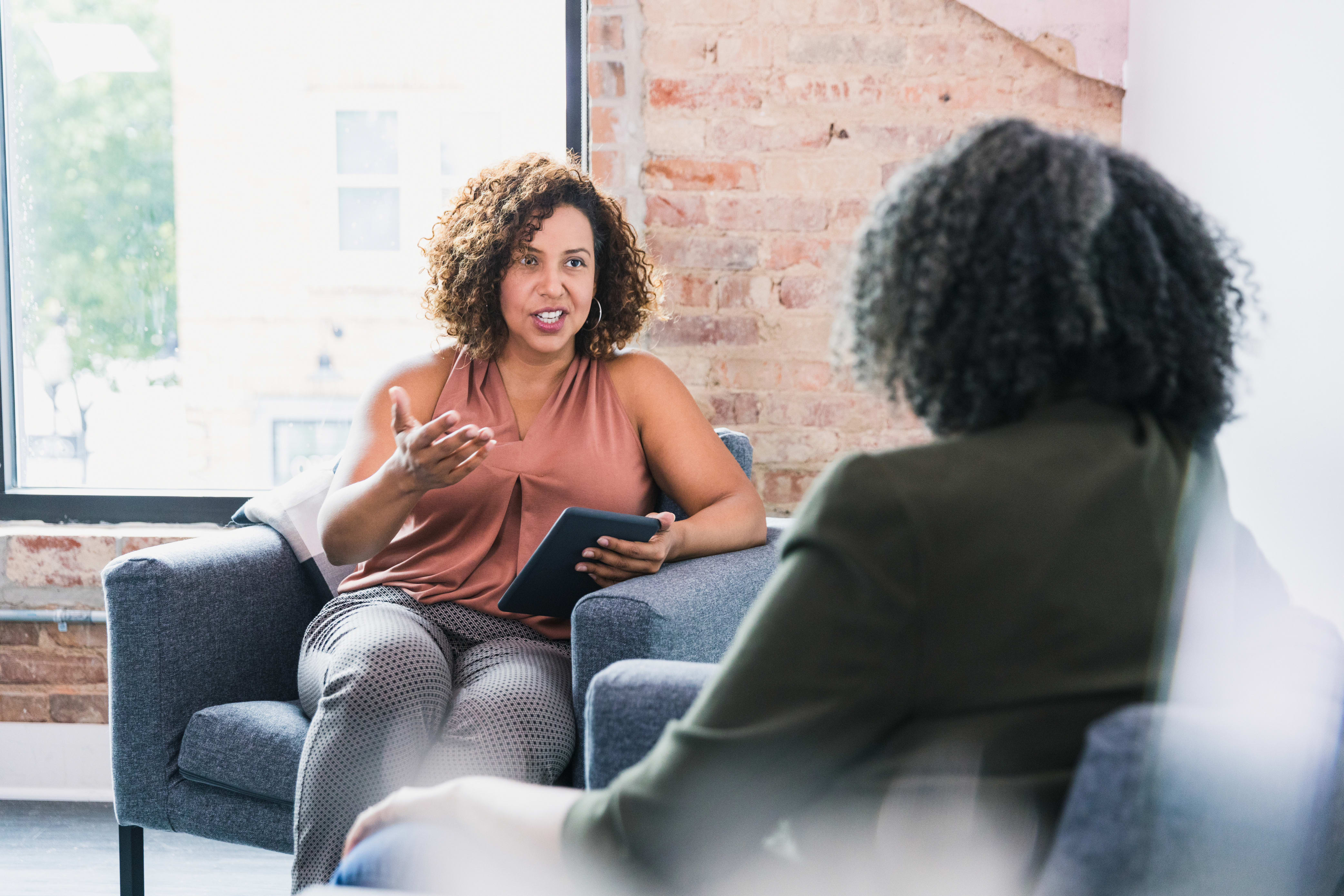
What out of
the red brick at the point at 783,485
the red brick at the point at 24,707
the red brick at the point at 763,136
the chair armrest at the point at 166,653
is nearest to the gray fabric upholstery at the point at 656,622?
the chair armrest at the point at 166,653

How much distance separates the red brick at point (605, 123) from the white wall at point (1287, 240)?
1139mm

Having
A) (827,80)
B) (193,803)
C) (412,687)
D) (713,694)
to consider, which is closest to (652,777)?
(713,694)

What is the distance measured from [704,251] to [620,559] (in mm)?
981

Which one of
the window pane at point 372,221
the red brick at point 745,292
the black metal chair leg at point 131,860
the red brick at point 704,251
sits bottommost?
the black metal chair leg at point 131,860

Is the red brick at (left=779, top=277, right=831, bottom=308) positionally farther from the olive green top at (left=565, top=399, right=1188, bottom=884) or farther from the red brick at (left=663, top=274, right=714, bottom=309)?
the olive green top at (left=565, top=399, right=1188, bottom=884)

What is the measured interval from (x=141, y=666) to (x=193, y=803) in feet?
0.72

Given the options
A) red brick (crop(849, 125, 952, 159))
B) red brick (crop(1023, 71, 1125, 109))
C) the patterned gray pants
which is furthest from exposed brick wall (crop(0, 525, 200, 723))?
red brick (crop(1023, 71, 1125, 109))

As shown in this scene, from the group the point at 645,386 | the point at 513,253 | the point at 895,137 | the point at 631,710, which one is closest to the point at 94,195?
the point at 513,253

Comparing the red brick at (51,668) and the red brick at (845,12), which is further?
the red brick at (51,668)

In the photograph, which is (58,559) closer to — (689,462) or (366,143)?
(366,143)

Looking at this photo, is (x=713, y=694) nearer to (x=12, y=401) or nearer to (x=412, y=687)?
(x=412, y=687)

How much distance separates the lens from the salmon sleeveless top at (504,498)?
1695 millimetres

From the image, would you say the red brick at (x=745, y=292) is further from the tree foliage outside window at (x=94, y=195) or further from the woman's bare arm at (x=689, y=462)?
the tree foliage outside window at (x=94, y=195)

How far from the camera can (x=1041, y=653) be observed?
0.60m
